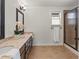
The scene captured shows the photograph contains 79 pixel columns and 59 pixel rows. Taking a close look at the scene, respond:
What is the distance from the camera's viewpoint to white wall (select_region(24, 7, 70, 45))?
6.85m

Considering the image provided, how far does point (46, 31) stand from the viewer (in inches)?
272

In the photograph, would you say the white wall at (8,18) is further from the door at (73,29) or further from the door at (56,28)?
the door at (56,28)

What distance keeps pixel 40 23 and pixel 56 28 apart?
95cm

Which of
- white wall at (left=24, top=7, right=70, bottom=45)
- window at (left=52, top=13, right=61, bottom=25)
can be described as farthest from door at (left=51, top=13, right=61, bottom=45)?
white wall at (left=24, top=7, right=70, bottom=45)

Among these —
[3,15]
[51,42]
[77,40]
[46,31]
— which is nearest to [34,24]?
[46,31]

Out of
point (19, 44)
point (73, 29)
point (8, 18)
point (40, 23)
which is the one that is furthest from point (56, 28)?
point (19, 44)

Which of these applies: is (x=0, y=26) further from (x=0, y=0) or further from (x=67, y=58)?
(x=67, y=58)

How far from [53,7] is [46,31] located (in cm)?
144

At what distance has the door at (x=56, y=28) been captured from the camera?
268 inches

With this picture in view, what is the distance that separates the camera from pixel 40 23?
689cm

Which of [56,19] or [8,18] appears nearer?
[8,18]

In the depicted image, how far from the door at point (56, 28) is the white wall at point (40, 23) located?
0.18 m

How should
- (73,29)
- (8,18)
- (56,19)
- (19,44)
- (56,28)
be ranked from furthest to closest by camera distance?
1. (56,19)
2. (56,28)
3. (73,29)
4. (8,18)
5. (19,44)

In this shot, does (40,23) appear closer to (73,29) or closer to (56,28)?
(56,28)
